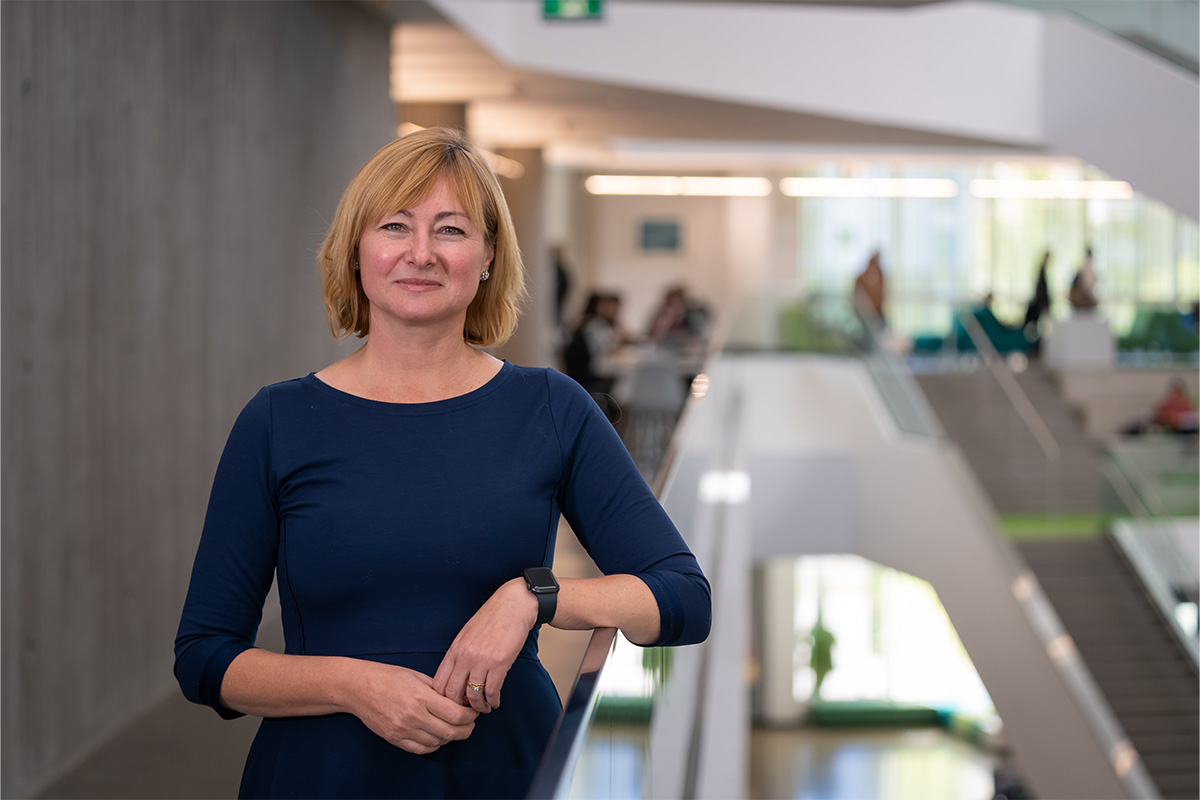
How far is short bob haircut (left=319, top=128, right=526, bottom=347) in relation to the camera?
63.6 inches

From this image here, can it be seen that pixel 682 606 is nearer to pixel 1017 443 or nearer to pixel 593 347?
pixel 593 347

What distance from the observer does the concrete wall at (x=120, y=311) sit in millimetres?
3459

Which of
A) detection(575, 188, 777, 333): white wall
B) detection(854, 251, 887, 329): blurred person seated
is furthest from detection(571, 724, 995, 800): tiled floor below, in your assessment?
detection(575, 188, 777, 333): white wall

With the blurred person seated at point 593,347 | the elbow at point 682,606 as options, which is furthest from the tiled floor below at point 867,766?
the elbow at point 682,606

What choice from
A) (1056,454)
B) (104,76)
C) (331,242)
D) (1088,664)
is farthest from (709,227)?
(331,242)

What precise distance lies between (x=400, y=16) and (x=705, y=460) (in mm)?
3437

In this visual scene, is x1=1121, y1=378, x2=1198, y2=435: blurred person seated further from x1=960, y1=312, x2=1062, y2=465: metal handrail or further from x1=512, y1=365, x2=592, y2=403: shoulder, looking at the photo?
x1=512, y1=365, x2=592, y2=403: shoulder

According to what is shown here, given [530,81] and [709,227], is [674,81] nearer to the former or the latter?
[530,81]

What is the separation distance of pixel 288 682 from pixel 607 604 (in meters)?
0.45

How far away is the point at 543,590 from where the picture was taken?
5.21ft

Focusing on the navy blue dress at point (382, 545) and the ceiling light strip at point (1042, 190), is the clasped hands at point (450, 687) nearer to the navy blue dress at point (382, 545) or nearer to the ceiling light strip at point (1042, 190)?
the navy blue dress at point (382, 545)

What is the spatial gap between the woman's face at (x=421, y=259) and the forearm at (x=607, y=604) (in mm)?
437

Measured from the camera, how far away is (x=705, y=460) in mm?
6699

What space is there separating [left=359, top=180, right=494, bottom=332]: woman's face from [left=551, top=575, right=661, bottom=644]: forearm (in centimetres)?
44
